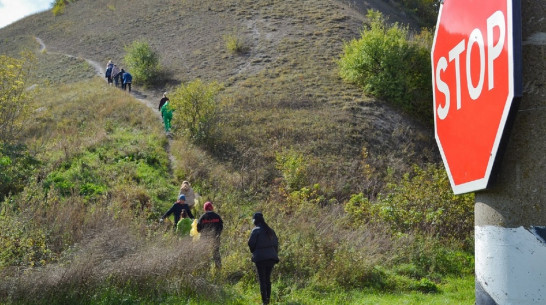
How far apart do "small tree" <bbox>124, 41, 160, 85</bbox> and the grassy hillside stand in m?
1.15

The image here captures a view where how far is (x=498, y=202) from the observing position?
202 centimetres

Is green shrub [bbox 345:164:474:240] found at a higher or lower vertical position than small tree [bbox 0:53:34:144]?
lower

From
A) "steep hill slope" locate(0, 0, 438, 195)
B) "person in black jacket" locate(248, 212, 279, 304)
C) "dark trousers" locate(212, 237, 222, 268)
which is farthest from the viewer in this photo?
"steep hill slope" locate(0, 0, 438, 195)

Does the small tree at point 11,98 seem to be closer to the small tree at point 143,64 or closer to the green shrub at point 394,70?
the small tree at point 143,64

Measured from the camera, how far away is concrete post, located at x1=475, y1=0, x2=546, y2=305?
1.90 m

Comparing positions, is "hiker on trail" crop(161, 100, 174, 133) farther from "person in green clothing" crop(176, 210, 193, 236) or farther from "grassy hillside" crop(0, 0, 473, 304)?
"person in green clothing" crop(176, 210, 193, 236)

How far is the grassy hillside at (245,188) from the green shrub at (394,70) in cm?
71

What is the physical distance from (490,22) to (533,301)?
3.29 feet

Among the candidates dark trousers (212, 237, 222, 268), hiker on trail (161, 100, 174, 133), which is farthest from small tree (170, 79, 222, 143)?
dark trousers (212, 237, 222, 268)

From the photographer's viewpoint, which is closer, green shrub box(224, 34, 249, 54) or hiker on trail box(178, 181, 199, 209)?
hiker on trail box(178, 181, 199, 209)

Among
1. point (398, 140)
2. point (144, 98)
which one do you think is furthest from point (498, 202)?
point (144, 98)

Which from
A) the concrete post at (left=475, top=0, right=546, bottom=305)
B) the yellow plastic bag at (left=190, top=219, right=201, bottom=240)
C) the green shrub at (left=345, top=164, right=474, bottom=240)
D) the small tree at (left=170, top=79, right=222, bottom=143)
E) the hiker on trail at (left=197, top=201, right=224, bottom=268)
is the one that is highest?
the concrete post at (left=475, top=0, right=546, bottom=305)

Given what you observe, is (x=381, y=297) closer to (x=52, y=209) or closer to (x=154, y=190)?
(x=52, y=209)

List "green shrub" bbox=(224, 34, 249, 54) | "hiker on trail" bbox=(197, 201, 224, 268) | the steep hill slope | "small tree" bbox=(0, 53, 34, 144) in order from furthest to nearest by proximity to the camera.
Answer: "green shrub" bbox=(224, 34, 249, 54)
the steep hill slope
"small tree" bbox=(0, 53, 34, 144)
"hiker on trail" bbox=(197, 201, 224, 268)
